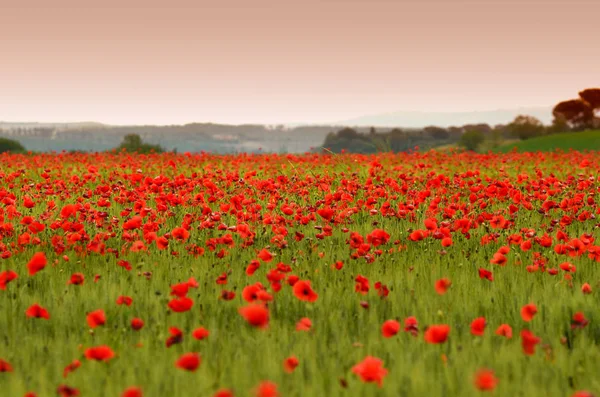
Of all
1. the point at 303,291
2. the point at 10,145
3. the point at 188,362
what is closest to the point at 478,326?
the point at 303,291

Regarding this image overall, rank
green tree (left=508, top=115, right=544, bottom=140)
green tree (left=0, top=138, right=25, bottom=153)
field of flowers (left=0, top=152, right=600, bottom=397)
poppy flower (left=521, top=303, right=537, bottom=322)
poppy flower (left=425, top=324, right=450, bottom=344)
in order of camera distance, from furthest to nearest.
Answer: green tree (left=508, top=115, right=544, bottom=140)
green tree (left=0, top=138, right=25, bottom=153)
poppy flower (left=521, top=303, right=537, bottom=322)
field of flowers (left=0, top=152, right=600, bottom=397)
poppy flower (left=425, top=324, right=450, bottom=344)

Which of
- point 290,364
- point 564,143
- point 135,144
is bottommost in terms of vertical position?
point 290,364

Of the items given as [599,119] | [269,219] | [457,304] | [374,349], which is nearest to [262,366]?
[374,349]

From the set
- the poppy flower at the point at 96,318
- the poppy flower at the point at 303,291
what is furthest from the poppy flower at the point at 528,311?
the poppy flower at the point at 96,318

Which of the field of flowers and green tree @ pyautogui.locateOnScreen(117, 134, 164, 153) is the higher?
green tree @ pyautogui.locateOnScreen(117, 134, 164, 153)

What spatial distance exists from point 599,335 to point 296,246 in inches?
118

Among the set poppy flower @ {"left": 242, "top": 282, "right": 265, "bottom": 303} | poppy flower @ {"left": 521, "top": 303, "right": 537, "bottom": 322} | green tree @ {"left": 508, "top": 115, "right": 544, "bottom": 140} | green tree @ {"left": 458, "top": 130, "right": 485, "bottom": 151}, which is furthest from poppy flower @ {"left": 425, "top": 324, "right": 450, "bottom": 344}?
green tree @ {"left": 508, "top": 115, "right": 544, "bottom": 140}

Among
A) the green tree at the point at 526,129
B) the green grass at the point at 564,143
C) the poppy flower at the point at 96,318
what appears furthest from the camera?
the green tree at the point at 526,129

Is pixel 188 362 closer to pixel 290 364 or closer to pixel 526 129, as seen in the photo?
pixel 290 364

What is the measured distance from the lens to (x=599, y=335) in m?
4.01

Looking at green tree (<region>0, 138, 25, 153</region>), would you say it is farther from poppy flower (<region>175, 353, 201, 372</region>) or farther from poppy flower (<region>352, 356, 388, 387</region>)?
poppy flower (<region>352, 356, 388, 387</region>)

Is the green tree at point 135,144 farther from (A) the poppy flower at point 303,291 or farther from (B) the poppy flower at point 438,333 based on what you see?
(B) the poppy flower at point 438,333

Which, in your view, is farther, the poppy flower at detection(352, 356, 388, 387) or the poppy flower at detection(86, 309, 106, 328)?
the poppy flower at detection(86, 309, 106, 328)

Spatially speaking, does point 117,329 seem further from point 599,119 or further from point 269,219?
point 599,119
